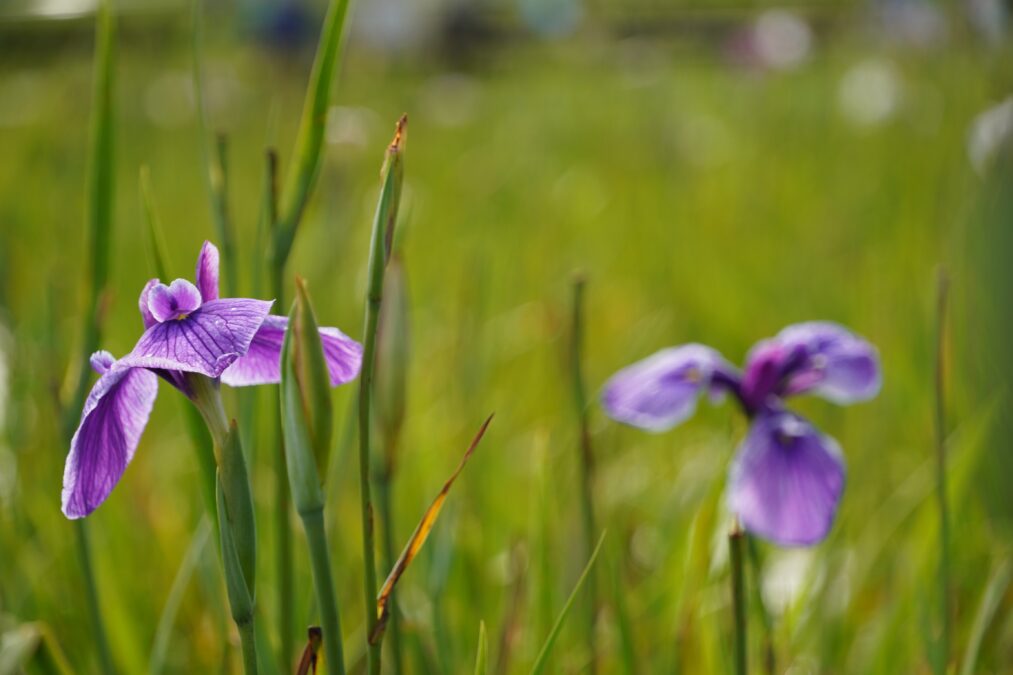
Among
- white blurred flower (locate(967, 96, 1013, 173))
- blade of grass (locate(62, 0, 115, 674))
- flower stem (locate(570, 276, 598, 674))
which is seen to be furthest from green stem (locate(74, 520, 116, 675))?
white blurred flower (locate(967, 96, 1013, 173))

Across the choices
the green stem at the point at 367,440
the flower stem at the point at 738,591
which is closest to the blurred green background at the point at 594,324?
the flower stem at the point at 738,591

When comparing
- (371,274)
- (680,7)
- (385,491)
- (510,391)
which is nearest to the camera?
(371,274)

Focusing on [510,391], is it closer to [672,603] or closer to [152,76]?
[672,603]

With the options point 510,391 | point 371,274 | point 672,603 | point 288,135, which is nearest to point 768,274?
point 510,391

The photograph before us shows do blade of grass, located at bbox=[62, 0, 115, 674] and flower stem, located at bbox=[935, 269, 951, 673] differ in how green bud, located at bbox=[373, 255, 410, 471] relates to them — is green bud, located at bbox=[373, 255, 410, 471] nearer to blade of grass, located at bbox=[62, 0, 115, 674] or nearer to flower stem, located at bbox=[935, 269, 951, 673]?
blade of grass, located at bbox=[62, 0, 115, 674]

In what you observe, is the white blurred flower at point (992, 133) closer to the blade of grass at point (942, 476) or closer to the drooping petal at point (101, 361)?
the blade of grass at point (942, 476)
